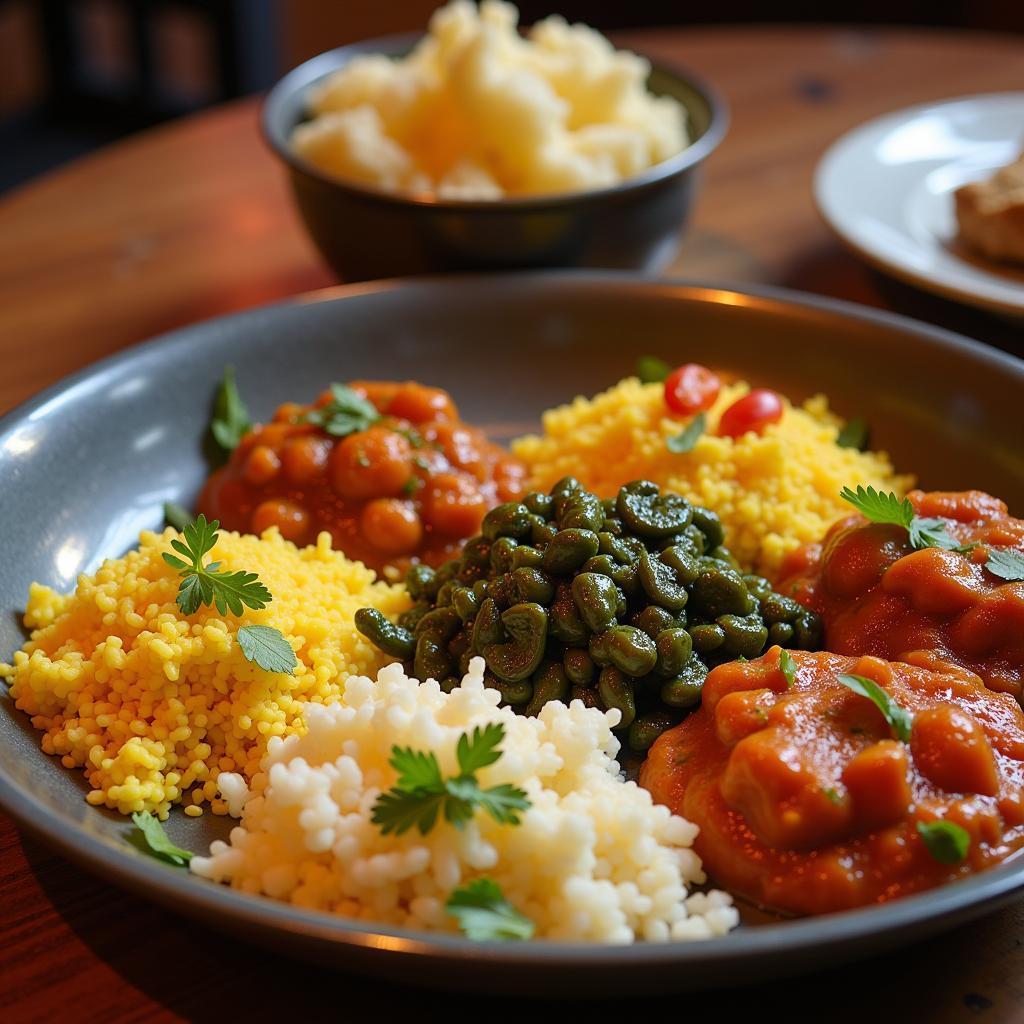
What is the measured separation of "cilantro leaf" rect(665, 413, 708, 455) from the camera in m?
2.91

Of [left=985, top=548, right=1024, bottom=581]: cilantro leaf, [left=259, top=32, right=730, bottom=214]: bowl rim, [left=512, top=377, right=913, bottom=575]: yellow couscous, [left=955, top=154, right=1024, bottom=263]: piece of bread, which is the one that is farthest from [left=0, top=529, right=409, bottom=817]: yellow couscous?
[left=955, top=154, right=1024, bottom=263]: piece of bread

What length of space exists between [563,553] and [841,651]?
1.92ft

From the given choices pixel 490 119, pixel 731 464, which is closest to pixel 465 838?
pixel 731 464

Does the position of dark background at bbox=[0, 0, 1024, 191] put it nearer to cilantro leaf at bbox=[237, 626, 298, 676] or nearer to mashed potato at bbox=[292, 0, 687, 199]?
mashed potato at bbox=[292, 0, 687, 199]

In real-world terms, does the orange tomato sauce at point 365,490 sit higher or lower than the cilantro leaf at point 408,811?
lower

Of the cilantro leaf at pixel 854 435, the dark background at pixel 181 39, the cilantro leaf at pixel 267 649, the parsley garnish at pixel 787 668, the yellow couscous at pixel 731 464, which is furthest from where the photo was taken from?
the dark background at pixel 181 39

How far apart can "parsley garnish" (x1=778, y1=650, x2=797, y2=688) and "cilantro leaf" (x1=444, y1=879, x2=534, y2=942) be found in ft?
2.12

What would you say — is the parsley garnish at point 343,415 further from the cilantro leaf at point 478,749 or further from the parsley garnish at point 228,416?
the cilantro leaf at point 478,749

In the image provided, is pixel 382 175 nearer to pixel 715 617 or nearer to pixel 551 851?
pixel 715 617

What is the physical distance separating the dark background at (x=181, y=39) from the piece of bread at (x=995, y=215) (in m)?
3.94

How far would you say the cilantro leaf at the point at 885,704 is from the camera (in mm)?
2002

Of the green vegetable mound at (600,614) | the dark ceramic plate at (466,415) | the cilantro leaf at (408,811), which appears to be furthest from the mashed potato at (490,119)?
the cilantro leaf at (408,811)

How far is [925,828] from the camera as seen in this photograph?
1.90 m

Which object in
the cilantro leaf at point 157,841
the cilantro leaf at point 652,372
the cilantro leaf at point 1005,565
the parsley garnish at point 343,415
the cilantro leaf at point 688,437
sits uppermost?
the cilantro leaf at point 1005,565
